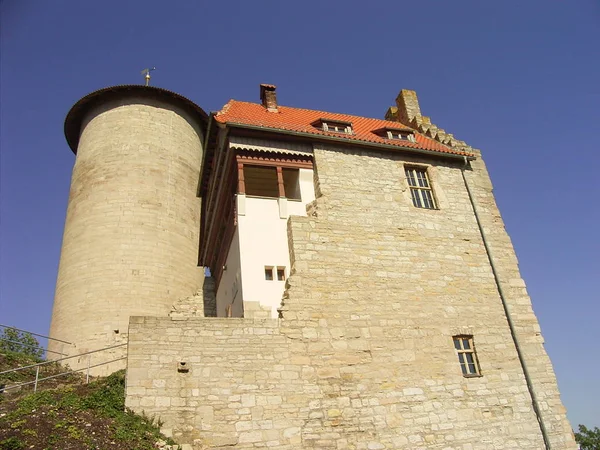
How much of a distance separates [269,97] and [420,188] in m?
7.39

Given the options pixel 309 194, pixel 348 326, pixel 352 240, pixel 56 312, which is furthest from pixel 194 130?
pixel 348 326

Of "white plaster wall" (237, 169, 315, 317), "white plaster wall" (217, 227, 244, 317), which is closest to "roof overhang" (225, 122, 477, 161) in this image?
"white plaster wall" (237, 169, 315, 317)

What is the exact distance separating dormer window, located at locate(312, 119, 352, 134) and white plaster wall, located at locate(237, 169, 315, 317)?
11.4 feet

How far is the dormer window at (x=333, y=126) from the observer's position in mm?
17062

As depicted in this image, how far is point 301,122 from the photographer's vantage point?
17.6 metres

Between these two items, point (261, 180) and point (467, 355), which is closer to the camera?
point (467, 355)

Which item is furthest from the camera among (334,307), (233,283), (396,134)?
(396,134)

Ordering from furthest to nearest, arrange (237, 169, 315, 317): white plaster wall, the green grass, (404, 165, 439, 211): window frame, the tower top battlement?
the tower top battlement → (404, 165, 439, 211): window frame → (237, 169, 315, 317): white plaster wall → the green grass

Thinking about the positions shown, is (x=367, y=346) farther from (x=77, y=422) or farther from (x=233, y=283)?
(x=77, y=422)

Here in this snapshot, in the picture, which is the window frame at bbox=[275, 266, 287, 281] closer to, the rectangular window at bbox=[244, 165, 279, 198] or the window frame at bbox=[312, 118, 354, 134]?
the rectangular window at bbox=[244, 165, 279, 198]

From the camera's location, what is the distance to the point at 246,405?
1073cm

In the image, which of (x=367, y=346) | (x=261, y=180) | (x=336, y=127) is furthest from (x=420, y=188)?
(x=367, y=346)

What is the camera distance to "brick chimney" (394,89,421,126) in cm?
2159

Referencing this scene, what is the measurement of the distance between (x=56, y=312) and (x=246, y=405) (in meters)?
14.6
